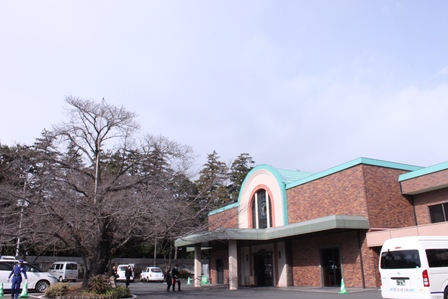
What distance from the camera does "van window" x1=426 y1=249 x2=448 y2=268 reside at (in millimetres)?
12398

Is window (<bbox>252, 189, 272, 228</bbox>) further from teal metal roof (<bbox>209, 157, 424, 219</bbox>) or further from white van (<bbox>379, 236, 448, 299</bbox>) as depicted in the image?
white van (<bbox>379, 236, 448, 299</bbox>)

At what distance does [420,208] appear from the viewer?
2352 centimetres

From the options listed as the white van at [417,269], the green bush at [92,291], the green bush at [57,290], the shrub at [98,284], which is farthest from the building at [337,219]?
the green bush at [57,290]

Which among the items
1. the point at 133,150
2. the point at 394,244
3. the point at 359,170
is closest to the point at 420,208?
the point at 359,170

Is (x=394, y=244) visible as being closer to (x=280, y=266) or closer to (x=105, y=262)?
(x=105, y=262)

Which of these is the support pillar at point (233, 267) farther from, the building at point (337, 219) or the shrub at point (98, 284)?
the shrub at point (98, 284)

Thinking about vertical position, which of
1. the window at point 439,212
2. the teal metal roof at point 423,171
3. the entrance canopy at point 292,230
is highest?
the teal metal roof at point 423,171

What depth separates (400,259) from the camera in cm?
1303

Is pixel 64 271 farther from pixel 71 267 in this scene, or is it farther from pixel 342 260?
pixel 342 260

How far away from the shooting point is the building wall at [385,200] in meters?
22.4

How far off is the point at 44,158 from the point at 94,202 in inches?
192

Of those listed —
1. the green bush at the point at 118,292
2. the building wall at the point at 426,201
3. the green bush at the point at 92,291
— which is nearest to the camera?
the green bush at the point at 92,291

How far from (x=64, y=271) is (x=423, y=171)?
28790mm

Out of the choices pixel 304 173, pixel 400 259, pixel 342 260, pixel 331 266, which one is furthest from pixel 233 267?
pixel 400 259
